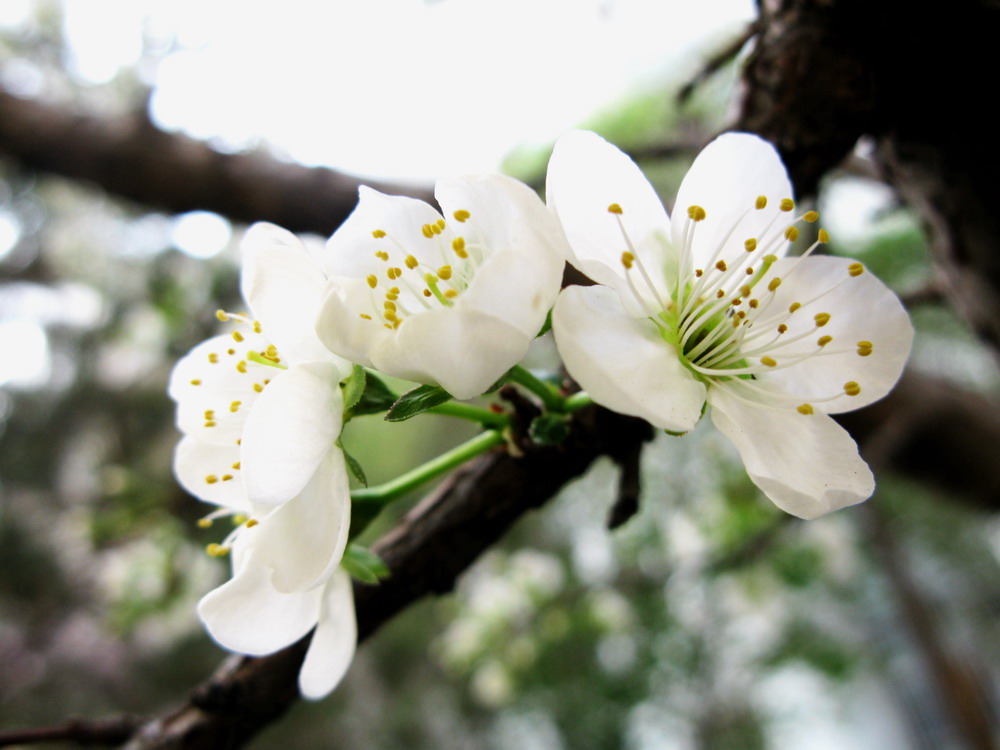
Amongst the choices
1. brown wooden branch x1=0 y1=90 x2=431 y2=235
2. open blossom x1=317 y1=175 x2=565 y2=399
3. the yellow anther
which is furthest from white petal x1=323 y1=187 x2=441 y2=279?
brown wooden branch x1=0 y1=90 x2=431 y2=235

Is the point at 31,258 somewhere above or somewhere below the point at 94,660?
above

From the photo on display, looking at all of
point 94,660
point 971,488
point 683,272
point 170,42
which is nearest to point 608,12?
point 170,42

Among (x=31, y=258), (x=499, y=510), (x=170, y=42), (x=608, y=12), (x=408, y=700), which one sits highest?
(x=608, y=12)

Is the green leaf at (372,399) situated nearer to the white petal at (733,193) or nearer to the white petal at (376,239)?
the white petal at (376,239)

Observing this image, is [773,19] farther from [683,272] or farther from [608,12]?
[608,12]

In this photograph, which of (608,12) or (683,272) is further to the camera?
(608,12)

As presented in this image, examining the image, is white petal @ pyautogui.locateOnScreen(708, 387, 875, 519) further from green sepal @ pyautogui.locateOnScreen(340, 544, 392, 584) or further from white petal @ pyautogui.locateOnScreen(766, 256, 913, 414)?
green sepal @ pyautogui.locateOnScreen(340, 544, 392, 584)

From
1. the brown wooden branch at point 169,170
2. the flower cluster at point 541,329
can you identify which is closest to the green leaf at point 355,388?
the flower cluster at point 541,329
